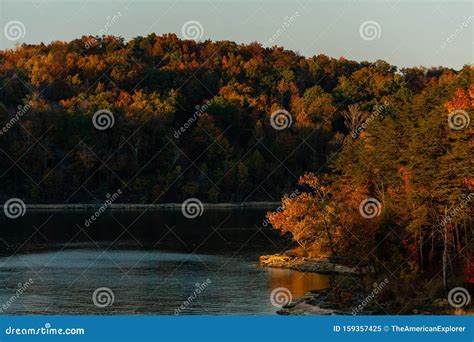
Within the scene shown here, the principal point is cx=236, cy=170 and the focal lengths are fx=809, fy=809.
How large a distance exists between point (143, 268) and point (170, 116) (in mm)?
77396

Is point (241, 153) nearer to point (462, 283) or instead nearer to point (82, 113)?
point (82, 113)

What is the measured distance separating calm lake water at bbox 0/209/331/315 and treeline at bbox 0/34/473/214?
83.5ft

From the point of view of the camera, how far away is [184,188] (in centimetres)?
12081

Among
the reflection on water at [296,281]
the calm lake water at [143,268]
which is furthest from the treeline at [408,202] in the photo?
the calm lake water at [143,268]

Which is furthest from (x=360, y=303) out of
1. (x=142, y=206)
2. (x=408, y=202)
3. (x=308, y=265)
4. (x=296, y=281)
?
(x=142, y=206)

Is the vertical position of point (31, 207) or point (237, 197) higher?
point (237, 197)

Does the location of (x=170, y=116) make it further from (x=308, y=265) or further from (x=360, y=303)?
(x=360, y=303)

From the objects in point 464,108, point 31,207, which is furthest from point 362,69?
point 464,108

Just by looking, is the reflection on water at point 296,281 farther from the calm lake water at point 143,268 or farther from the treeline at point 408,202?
the treeline at point 408,202

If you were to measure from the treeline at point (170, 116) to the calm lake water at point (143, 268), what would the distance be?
25.4 metres

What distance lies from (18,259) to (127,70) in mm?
89489

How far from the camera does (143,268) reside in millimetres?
54000

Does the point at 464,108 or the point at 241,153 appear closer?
the point at 464,108

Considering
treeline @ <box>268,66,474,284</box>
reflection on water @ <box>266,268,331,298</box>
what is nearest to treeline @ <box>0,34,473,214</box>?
treeline @ <box>268,66,474,284</box>
